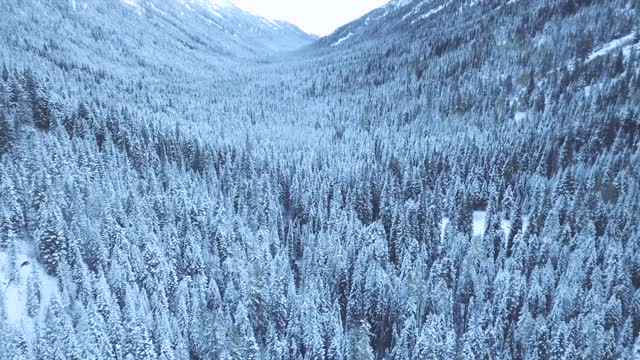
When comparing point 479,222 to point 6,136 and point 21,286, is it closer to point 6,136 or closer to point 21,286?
point 21,286

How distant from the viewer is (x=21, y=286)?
55.9 meters

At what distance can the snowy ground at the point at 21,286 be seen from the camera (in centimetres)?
5153

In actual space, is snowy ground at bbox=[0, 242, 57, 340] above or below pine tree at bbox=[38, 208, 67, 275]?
below

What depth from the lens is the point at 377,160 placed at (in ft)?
416

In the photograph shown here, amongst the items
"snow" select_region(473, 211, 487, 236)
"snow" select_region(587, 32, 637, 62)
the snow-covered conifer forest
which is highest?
"snow" select_region(587, 32, 637, 62)

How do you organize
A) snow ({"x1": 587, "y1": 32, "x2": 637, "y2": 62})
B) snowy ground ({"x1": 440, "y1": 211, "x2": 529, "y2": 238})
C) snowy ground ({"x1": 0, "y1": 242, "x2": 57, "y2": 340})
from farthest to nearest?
snow ({"x1": 587, "y1": 32, "x2": 637, "y2": 62}) < snowy ground ({"x1": 440, "y1": 211, "x2": 529, "y2": 238}) < snowy ground ({"x1": 0, "y1": 242, "x2": 57, "y2": 340})

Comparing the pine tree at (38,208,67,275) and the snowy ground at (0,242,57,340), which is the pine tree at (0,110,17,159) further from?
the pine tree at (38,208,67,275)

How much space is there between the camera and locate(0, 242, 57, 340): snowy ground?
51.5 meters

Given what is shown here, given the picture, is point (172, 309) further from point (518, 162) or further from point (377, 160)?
point (518, 162)

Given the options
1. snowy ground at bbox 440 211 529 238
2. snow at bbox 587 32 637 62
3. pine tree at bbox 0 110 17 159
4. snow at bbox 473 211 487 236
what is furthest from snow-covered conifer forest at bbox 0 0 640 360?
snow at bbox 587 32 637 62

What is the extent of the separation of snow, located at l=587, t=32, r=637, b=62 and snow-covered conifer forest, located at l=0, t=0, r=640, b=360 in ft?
3.71

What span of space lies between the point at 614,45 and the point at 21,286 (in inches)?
7417

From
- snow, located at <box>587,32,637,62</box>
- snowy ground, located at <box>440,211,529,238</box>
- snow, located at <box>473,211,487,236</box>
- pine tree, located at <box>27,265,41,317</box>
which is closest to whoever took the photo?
pine tree, located at <box>27,265,41,317</box>

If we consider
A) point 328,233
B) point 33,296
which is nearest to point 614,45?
point 328,233
